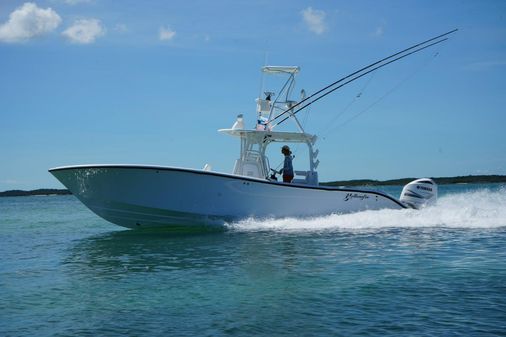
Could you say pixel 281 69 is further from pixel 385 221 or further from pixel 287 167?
pixel 385 221

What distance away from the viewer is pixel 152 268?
11.5 m

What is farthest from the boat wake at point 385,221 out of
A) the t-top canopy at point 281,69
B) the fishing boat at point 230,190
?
the t-top canopy at point 281,69

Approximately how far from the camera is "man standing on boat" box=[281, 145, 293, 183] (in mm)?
18203

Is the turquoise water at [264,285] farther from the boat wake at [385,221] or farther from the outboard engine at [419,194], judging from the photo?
the outboard engine at [419,194]

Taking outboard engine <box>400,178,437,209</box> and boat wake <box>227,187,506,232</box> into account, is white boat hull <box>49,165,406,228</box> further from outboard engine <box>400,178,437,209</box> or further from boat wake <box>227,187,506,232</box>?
outboard engine <box>400,178,437,209</box>

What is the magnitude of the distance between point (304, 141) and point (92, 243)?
301 inches

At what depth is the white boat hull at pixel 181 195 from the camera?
52.4ft

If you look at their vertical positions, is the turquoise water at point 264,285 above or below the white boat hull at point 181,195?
below

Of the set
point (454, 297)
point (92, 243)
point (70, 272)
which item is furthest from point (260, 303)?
point (92, 243)

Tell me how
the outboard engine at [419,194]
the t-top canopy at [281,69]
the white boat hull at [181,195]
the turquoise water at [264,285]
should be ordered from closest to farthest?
the turquoise water at [264,285] < the white boat hull at [181,195] < the t-top canopy at [281,69] < the outboard engine at [419,194]

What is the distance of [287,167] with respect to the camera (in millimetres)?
18219

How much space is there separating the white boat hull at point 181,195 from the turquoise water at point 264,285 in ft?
2.59

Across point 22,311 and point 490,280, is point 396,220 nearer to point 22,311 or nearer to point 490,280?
point 490,280

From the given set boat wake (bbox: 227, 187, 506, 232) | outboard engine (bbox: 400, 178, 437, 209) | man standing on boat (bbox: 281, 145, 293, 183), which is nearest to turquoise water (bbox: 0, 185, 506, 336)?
boat wake (bbox: 227, 187, 506, 232)
